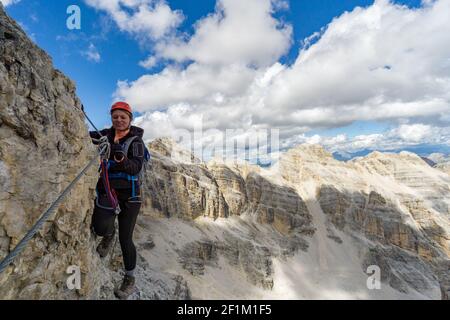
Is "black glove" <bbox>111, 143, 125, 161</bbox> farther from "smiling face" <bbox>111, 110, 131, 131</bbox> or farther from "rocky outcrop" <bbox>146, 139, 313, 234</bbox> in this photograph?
"rocky outcrop" <bbox>146, 139, 313, 234</bbox>

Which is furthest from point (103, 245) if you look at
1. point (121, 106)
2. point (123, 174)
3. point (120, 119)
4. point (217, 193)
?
point (217, 193)

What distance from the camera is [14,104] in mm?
7547

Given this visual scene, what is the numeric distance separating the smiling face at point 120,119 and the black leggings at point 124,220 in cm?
191

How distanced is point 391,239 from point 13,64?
85124mm

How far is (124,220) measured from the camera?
8453mm

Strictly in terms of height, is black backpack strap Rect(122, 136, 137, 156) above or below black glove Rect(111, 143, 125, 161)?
above

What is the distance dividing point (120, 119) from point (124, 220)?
9.10 ft

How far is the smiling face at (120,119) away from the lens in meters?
7.96

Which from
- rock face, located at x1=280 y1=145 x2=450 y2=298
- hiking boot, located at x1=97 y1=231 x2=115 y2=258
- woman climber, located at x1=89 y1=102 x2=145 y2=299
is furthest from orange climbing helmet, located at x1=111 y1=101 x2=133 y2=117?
rock face, located at x1=280 y1=145 x2=450 y2=298

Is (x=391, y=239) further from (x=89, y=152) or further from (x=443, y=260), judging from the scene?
(x=89, y=152)

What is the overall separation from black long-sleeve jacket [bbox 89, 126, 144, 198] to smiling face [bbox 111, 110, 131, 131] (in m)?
0.24

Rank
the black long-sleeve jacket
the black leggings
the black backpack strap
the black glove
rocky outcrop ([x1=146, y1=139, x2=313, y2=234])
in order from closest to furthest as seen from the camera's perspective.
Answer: the black glove, the black long-sleeve jacket, the black backpack strap, the black leggings, rocky outcrop ([x1=146, y1=139, x2=313, y2=234])

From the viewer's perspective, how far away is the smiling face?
26.1ft

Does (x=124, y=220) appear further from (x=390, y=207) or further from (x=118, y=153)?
(x=390, y=207)
